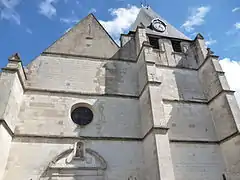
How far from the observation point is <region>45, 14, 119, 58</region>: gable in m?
10.0

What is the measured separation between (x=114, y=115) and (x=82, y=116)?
127 centimetres

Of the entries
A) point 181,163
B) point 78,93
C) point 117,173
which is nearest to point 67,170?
point 117,173

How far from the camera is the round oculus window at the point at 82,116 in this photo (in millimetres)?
8151

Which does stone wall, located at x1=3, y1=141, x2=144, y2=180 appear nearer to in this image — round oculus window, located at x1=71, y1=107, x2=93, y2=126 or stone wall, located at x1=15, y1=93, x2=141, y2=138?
stone wall, located at x1=15, y1=93, x2=141, y2=138

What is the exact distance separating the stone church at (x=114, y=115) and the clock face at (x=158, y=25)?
79.9 inches

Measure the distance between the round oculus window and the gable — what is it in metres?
2.89

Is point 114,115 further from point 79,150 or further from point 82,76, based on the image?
point 82,76

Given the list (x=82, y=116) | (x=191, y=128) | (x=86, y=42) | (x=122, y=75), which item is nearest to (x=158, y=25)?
(x=86, y=42)

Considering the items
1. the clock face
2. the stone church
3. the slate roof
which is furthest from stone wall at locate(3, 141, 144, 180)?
the clock face

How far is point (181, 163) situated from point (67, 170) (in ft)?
13.4

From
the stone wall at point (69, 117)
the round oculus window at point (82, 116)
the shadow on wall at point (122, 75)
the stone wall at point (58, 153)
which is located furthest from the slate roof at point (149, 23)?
the stone wall at point (58, 153)

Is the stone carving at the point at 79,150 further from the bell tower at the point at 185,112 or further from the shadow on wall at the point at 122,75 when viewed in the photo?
the shadow on wall at the point at 122,75

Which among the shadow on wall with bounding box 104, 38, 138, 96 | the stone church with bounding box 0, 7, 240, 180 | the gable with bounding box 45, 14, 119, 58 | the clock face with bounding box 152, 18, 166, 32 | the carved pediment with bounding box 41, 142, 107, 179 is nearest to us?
the carved pediment with bounding box 41, 142, 107, 179

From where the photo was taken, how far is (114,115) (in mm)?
8531
